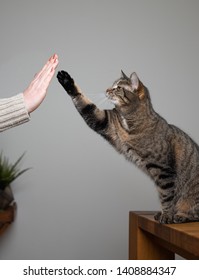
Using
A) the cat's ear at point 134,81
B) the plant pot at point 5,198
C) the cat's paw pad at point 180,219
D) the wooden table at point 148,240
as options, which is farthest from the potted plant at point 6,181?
the cat's paw pad at point 180,219

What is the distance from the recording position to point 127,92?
1125mm

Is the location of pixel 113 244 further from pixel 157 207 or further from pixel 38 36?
pixel 38 36

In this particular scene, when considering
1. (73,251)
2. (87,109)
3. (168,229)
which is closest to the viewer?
(168,229)

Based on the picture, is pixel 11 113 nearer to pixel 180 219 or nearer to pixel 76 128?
pixel 180 219

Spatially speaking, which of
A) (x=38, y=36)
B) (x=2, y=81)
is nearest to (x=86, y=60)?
(x=38, y=36)

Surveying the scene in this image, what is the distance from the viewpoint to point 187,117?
5.97ft

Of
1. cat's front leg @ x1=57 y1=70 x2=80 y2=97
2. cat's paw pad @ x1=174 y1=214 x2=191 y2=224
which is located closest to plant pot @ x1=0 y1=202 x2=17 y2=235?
cat's front leg @ x1=57 y1=70 x2=80 y2=97

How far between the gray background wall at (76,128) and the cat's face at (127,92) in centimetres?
54

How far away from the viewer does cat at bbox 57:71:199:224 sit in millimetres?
1057

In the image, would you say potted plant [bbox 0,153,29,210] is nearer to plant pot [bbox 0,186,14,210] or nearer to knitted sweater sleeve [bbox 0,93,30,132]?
plant pot [bbox 0,186,14,210]

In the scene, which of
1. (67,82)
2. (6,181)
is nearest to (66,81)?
(67,82)

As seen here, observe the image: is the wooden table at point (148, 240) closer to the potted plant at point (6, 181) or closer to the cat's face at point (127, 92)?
the cat's face at point (127, 92)

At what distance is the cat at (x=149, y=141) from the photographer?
1057 millimetres

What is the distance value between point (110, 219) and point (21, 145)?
0.49 metres
